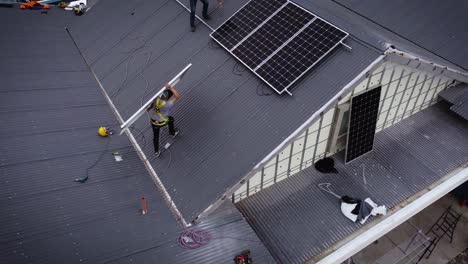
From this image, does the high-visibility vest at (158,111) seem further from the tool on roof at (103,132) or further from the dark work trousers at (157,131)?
the tool on roof at (103,132)

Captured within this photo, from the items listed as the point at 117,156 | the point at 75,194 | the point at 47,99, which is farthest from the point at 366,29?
the point at 47,99

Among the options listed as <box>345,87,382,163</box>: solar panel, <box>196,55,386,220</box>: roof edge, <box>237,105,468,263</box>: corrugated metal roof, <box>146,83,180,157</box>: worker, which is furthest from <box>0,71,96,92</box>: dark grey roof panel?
<box>345,87,382,163</box>: solar panel

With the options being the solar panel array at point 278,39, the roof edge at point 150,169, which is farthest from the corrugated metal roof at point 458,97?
the roof edge at point 150,169

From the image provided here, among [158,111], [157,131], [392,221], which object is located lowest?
[392,221]

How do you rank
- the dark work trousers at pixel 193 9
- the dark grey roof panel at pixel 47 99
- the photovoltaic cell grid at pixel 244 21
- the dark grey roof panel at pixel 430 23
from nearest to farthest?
the photovoltaic cell grid at pixel 244 21 → the dark grey roof panel at pixel 47 99 → the dark work trousers at pixel 193 9 → the dark grey roof panel at pixel 430 23

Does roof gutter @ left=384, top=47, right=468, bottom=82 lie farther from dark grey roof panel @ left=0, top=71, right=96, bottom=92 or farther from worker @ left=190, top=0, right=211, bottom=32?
dark grey roof panel @ left=0, top=71, right=96, bottom=92

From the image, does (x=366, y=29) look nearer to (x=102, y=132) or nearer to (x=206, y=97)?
(x=206, y=97)
